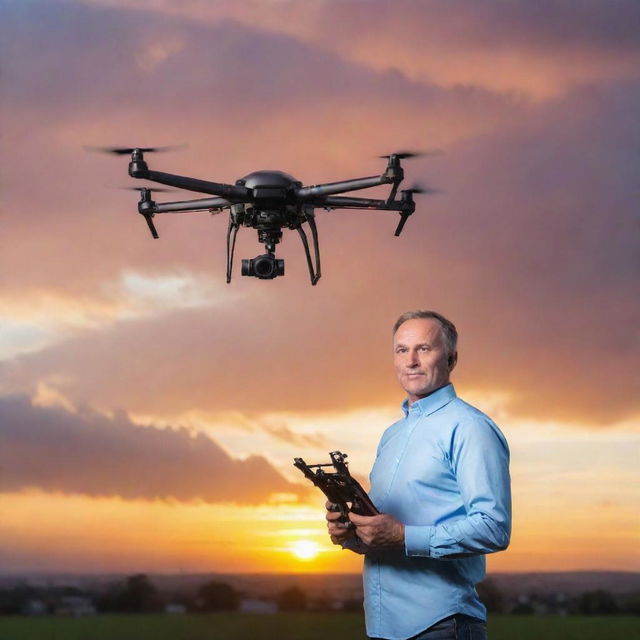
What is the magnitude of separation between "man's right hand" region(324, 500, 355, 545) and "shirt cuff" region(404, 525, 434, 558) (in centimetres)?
18

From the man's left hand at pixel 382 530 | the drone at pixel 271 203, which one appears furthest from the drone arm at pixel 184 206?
the man's left hand at pixel 382 530

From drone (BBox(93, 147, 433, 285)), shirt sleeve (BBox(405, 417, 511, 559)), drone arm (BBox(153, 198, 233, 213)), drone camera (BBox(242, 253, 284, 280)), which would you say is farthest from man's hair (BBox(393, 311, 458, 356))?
drone arm (BBox(153, 198, 233, 213))

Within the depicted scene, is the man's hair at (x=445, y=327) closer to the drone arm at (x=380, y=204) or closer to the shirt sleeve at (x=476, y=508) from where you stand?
the shirt sleeve at (x=476, y=508)

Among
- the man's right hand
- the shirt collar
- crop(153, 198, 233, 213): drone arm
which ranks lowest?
the man's right hand

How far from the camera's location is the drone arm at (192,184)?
5.04m

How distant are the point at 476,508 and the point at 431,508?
0.53 ft

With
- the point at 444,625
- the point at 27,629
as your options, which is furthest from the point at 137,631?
the point at 444,625

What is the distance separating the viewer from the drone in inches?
209

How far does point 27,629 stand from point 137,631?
864mm

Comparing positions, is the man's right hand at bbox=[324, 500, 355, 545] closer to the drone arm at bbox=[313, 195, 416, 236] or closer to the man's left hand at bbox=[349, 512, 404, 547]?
the man's left hand at bbox=[349, 512, 404, 547]

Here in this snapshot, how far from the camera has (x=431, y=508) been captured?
8.53 ft

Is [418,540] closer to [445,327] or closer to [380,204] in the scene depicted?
[445,327]

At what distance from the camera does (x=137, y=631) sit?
27.1ft

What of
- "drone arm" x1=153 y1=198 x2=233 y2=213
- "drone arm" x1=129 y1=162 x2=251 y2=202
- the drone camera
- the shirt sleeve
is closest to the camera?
the shirt sleeve
